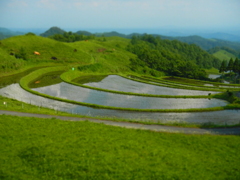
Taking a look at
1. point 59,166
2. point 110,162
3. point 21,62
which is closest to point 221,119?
point 110,162

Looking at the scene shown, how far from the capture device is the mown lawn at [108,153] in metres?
17.4

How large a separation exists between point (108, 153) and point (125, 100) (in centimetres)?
2485

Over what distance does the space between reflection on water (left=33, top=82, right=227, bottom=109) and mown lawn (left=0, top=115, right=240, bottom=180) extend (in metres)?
15.2

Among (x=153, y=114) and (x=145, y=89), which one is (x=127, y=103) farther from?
(x=145, y=89)

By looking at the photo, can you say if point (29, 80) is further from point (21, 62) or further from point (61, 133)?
point (61, 133)

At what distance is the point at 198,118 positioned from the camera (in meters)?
34.9

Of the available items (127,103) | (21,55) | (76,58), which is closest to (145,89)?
(127,103)

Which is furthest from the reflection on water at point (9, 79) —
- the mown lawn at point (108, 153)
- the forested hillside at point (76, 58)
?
the mown lawn at point (108, 153)

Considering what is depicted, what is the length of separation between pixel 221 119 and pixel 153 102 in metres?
13.5

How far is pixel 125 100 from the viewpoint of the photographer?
44.7m

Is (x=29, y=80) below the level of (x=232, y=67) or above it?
below

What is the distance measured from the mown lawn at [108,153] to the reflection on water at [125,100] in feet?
49.7

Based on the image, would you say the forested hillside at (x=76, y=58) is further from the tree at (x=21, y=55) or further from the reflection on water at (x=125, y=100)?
the reflection on water at (x=125, y=100)

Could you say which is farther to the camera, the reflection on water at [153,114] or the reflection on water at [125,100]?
the reflection on water at [125,100]
